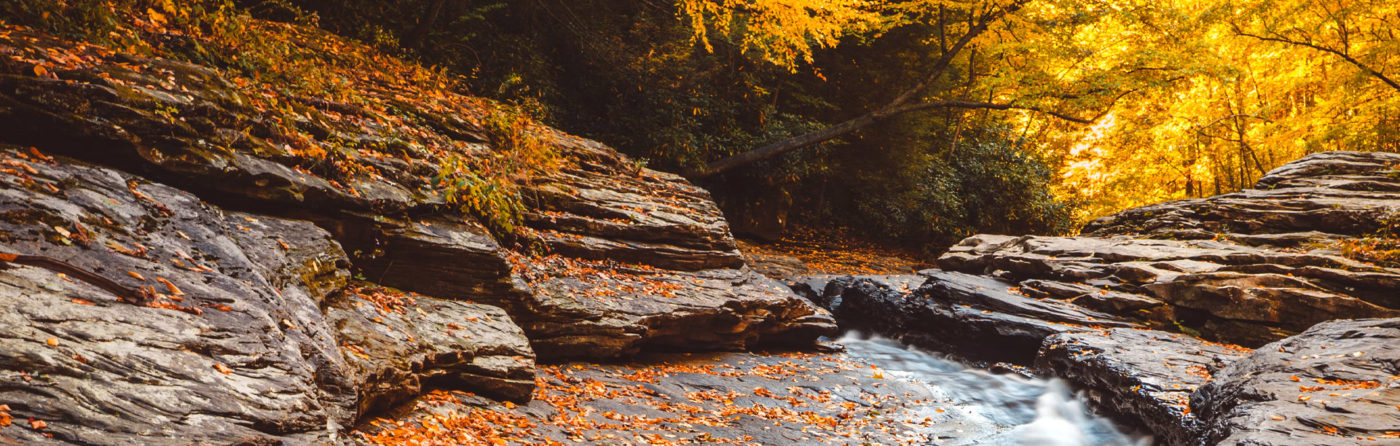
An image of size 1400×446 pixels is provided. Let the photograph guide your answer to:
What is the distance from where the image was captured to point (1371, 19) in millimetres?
12625

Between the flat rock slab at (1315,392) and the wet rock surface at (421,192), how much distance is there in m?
4.94

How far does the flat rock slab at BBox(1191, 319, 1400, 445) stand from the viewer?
4668 millimetres

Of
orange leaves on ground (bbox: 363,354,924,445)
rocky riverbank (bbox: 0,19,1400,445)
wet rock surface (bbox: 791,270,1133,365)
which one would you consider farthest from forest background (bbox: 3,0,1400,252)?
orange leaves on ground (bbox: 363,354,924,445)

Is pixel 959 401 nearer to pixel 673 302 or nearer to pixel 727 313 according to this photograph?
pixel 727 313

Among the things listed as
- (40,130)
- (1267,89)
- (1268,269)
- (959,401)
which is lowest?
(959,401)

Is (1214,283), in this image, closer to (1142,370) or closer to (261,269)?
(1142,370)

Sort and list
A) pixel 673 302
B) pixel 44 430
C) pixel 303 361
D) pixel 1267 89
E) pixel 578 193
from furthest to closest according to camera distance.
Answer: pixel 1267 89 → pixel 578 193 → pixel 673 302 → pixel 303 361 → pixel 44 430

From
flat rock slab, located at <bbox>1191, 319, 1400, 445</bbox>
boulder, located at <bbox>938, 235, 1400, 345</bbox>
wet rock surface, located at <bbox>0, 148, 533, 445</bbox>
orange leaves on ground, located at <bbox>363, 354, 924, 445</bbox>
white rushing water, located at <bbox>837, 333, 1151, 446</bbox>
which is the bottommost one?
orange leaves on ground, located at <bbox>363, 354, 924, 445</bbox>

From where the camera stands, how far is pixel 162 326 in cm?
317

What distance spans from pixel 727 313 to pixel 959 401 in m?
3.08

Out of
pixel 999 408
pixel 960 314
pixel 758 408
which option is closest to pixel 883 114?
pixel 960 314

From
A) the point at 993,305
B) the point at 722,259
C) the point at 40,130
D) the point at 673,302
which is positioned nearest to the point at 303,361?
the point at 40,130

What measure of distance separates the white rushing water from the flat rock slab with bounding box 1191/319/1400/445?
1.23 metres

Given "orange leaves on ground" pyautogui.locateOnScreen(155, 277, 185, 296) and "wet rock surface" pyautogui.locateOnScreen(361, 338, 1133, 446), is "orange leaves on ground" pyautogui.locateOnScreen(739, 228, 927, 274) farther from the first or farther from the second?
"orange leaves on ground" pyautogui.locateOnScreen(155, 277, 185, 296)
